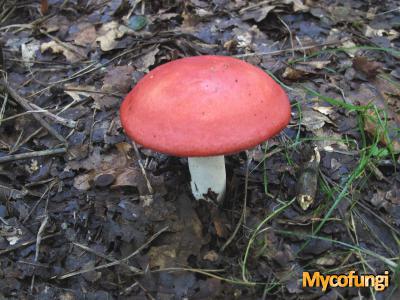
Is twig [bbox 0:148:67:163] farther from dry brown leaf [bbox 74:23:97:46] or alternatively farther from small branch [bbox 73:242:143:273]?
dry brown leaf [bbox 74:23:97:46]

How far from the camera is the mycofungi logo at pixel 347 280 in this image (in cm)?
257

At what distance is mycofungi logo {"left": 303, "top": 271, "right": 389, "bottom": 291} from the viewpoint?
2574 millimetres

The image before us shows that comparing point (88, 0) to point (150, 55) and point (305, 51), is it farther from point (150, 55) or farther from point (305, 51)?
point (305, 51)

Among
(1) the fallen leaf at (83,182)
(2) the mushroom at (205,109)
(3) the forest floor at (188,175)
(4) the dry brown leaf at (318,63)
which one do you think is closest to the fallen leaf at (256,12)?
(3) the forest floor at (188,175)

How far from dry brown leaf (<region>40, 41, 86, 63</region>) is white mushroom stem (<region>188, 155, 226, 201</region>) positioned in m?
2.32

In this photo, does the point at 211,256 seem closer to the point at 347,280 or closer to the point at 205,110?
the point at 347,280

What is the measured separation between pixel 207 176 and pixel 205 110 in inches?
32.4

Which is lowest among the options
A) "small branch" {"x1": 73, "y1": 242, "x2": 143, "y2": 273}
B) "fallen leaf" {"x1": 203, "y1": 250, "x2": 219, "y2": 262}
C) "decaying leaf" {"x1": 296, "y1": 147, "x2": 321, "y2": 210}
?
"small branch" {"x1": 73, "y1": 242, "x2": 143, "y2": 273}

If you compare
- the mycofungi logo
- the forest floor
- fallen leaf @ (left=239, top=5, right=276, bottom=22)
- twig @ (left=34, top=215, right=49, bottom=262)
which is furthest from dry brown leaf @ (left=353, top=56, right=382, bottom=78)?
twig @ (left=34, top=215, right=49, bottom=262)

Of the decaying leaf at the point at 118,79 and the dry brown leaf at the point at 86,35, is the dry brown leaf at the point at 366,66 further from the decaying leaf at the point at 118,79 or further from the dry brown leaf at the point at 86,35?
the dry brown leaf at the point at 86,35

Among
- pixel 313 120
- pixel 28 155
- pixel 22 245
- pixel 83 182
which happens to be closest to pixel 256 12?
pixel 313 120

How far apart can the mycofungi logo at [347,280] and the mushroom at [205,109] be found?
1010 mm

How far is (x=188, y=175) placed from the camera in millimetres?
3273

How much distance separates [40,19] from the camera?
5047 millimetres
